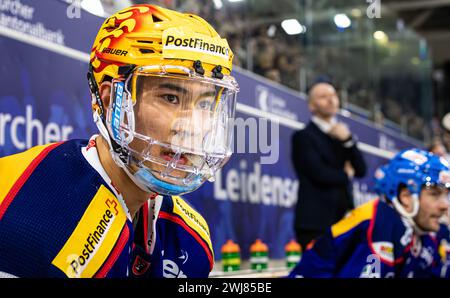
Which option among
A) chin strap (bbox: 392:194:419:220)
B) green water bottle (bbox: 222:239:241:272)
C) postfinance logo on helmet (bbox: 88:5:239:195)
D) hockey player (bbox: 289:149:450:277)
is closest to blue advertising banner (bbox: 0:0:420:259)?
green water bottle (bbox: 222:239:241:272)

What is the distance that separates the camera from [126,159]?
1.57 meters

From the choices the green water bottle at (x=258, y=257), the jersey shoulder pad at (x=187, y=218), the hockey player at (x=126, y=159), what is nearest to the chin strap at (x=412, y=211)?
the green water bottle at (x=258, y=257)

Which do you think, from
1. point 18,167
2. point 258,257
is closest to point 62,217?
point 18,167

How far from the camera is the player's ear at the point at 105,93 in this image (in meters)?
1.63

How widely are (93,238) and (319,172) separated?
2721mm

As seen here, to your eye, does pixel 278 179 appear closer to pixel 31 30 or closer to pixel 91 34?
pixel 31 30

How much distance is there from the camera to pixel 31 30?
287cm

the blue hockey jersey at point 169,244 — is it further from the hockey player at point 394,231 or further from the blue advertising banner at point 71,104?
the hockey player at point 394,231

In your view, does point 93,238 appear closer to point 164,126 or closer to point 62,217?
point 62,217

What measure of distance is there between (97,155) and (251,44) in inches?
108

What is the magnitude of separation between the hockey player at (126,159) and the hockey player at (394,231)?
1.14 meters

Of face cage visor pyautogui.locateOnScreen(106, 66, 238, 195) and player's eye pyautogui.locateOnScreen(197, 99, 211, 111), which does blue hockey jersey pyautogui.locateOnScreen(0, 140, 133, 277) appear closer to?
face cage visor pyautogui.locateOnScreen(106, 66, 238, 195)
